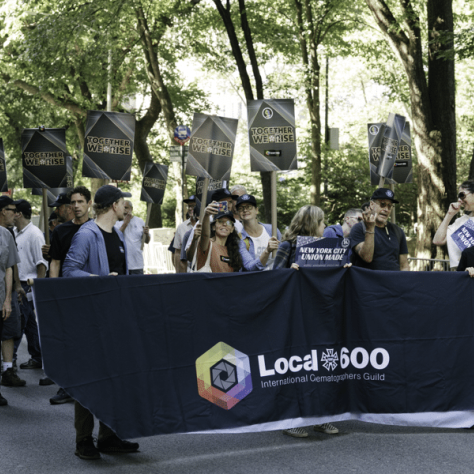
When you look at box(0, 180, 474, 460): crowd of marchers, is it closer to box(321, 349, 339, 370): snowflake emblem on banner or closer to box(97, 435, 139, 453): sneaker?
box(97, 435, 139, 453): sneaker

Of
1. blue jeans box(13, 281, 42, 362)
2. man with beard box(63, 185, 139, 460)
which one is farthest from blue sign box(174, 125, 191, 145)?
man with beard box(63, 185, 139, 460)

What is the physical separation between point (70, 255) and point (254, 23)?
19097 mm

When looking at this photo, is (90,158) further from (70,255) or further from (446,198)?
(446,198)

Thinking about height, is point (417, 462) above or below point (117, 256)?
below

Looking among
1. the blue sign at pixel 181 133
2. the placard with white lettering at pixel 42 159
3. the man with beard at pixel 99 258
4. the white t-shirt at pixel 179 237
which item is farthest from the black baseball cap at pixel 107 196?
the blue sign at pixel 181 133

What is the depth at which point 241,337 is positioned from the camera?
19.0 feet

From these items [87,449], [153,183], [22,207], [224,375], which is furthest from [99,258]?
[153,183]

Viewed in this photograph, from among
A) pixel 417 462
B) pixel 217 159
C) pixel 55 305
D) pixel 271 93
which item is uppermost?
pixel 271 93

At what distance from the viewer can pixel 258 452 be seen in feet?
18.7

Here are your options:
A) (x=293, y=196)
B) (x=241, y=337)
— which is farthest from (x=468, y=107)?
(x=241, y=337)

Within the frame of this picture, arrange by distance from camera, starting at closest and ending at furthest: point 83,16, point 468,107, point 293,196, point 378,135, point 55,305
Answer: point 55,305 → point 378,135 → point 83,16 → point 293,196 → point 468,107

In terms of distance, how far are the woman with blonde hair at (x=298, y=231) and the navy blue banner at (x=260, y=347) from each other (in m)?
0.31

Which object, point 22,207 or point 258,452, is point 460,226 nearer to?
point 258,452

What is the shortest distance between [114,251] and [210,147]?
285cm
